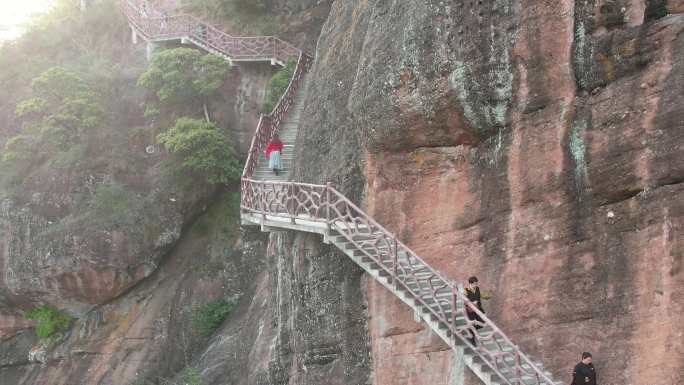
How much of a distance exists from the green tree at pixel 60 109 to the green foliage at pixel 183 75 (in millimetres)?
2056

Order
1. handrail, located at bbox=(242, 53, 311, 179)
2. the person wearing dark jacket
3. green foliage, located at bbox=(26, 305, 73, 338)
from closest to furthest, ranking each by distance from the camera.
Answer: the person wearing dark jacket
handrail, located at bbox=(242, 53, 311, 179)
green foliage, located at bbox=(26, 305, 73, 338)

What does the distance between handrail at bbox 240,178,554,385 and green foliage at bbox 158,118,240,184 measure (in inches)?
291

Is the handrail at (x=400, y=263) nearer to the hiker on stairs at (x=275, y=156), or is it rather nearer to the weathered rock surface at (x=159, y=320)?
the hiker on stairs at (x=275, y=156)

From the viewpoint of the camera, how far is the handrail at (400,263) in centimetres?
852

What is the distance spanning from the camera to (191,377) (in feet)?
55.8

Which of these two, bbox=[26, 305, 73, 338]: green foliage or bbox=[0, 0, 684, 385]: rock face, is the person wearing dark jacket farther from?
bbox=[26, 305, 73, 338]: green foliage

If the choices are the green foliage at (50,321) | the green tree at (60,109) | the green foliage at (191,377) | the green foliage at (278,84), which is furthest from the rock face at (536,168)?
the green foliage at (50,321)

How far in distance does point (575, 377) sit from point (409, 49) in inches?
228

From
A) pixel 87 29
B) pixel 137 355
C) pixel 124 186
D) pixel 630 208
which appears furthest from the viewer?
pixel 87 29

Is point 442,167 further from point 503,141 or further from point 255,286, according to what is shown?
point 255,286

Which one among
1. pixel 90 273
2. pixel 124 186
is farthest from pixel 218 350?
pixel 124 186

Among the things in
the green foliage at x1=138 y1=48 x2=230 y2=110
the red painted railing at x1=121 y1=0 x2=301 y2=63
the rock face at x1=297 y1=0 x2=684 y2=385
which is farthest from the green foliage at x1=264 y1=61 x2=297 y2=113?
the rock face at x1=297 y1=0 x2=684 y2=385

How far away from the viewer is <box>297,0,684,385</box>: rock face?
8.43m

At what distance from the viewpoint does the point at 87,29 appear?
2792 cm
